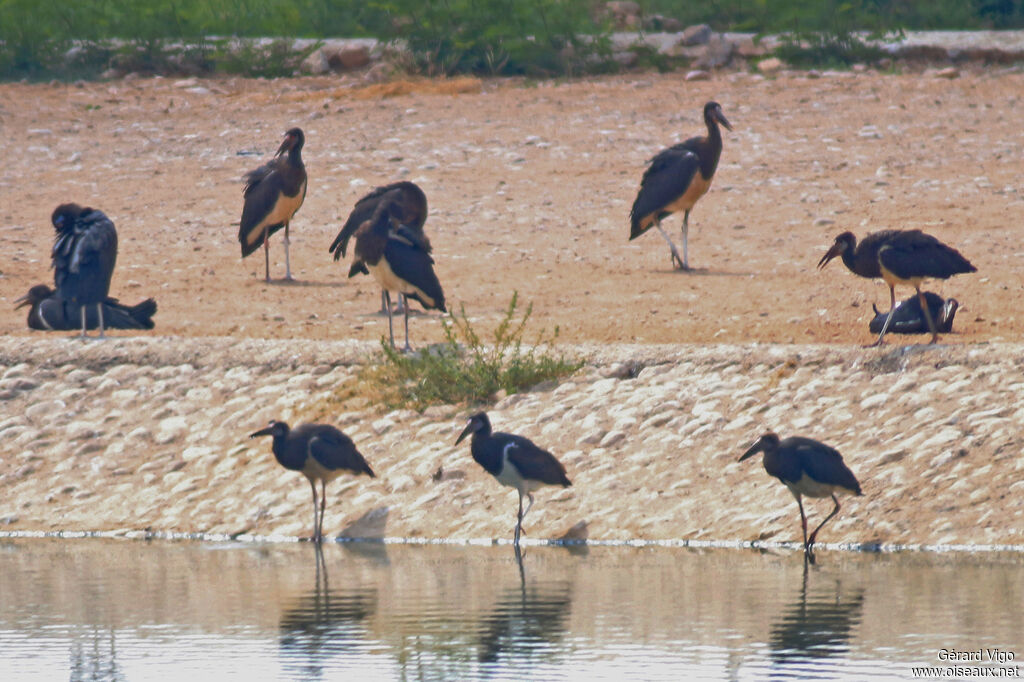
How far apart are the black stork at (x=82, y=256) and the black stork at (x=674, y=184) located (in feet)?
19.5

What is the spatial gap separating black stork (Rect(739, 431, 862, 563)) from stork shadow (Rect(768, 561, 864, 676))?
41.1 inches

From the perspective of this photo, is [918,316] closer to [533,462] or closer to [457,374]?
[457,374]

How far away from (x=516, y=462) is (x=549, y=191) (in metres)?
10.8

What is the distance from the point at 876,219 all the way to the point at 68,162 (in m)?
11.4

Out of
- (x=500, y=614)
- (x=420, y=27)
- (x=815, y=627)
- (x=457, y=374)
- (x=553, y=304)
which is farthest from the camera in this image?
(x=420, y=27)

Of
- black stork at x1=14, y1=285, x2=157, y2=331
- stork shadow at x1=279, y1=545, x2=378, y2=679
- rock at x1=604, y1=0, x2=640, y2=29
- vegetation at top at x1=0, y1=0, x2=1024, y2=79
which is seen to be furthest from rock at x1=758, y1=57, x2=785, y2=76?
stork shadow at x1=279, y1=545, x2=378, y2=679

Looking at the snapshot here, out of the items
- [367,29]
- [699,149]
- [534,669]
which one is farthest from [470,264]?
[367,29]

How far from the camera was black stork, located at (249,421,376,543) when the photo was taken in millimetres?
12648

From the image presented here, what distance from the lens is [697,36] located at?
2995 cm

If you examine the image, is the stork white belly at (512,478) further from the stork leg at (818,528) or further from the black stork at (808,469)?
the stork leg at (818,528)

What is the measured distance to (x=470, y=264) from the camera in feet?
65.0

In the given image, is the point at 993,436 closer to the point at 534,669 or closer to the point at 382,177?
the point at 534,669

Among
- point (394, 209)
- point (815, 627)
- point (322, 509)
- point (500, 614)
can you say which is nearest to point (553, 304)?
point (394, 209)

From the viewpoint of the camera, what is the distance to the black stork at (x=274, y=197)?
62.4ft
